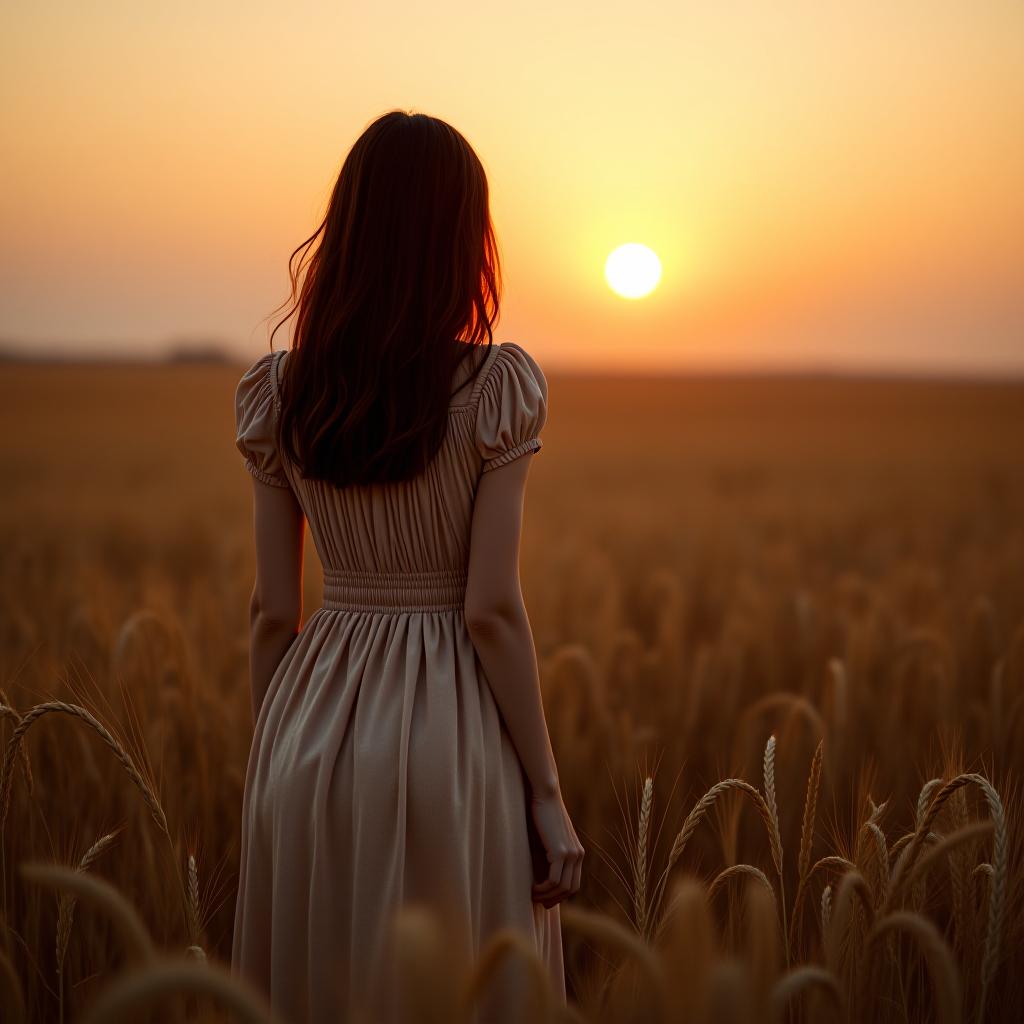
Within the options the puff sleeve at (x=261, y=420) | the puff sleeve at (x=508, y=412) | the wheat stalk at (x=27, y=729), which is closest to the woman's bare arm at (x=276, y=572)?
the puff sleeve at (x=261, y=420)

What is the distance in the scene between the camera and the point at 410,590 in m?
1.51

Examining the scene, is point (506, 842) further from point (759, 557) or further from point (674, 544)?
point (674, 544)

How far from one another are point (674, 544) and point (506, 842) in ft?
21.3

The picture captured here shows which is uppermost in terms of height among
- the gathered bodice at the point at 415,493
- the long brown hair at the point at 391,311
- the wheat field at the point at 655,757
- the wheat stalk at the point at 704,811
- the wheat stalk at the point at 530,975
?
the long brown hair at the point at 391,311

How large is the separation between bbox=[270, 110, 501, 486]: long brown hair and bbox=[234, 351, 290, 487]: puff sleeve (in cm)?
6

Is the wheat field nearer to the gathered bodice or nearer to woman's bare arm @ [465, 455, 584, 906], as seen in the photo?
woman's bare arm @ [465, 455, 584, 906]

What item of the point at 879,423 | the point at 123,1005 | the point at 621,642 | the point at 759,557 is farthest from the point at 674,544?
the point at 879,423

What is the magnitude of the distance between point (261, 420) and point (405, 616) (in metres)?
0.37

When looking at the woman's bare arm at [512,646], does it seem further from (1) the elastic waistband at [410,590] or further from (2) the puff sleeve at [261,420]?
(2) the puff sleeve at [261,420]

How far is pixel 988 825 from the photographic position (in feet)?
3.59

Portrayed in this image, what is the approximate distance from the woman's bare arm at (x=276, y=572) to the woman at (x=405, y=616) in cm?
8

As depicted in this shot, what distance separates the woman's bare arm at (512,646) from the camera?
141 centimetres

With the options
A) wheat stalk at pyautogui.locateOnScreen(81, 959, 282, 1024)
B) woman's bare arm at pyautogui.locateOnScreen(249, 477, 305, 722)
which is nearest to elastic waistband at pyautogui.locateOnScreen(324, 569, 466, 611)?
woman's bare arm at pyautogui.locateOnScreen(249, 477, 305, 722)

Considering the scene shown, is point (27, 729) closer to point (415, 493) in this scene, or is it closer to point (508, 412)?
point (415, 493)
